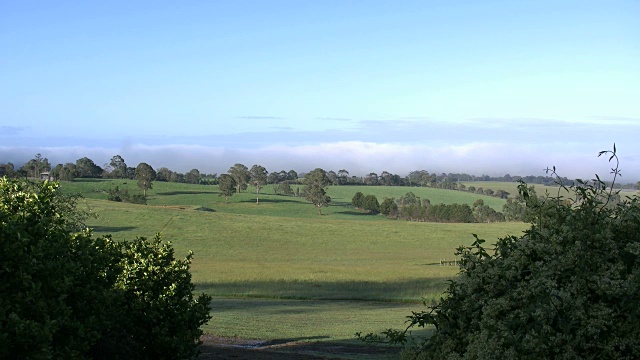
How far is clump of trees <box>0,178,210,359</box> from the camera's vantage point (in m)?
8.10

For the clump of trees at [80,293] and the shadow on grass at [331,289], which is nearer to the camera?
the clump of trees at [80,293]

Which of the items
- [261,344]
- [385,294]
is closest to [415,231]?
[385,294]

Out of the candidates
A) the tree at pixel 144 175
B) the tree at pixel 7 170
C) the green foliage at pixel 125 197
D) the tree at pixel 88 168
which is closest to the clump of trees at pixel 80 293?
the tree at pixel 7 170

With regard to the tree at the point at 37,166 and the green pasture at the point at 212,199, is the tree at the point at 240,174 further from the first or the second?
the tree at the point at 37,166

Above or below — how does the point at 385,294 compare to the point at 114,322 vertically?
below

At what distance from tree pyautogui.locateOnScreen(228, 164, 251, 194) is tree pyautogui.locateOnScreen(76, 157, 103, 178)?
3322cm

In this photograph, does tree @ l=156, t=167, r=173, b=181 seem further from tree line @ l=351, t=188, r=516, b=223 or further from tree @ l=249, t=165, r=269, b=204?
tree line @ l=351, t=188, r=516, b=223

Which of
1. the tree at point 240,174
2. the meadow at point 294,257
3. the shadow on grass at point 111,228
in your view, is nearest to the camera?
the meadow at point 294,257

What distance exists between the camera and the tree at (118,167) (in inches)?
6093

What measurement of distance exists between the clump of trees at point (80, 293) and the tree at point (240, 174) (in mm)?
128349

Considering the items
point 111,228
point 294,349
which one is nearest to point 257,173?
point 111,228

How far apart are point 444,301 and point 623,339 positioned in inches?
62.5

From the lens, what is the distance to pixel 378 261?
64062 millimetres

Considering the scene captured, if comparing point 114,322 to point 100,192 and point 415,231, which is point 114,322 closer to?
point 415,231
